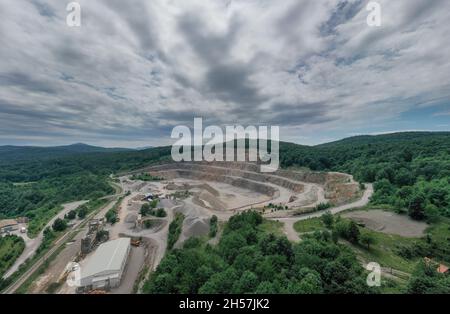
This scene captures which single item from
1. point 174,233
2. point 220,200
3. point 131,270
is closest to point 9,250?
point 131,270

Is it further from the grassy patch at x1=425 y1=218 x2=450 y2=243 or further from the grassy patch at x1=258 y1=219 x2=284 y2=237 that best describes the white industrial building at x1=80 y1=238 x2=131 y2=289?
the grassy patch at x1=425 y1=218 x2=450 y2=243

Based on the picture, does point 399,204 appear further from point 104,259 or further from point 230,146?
point 230,146

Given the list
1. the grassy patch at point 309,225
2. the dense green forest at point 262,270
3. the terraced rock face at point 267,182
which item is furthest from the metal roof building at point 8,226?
the grassy patch at point 309,225

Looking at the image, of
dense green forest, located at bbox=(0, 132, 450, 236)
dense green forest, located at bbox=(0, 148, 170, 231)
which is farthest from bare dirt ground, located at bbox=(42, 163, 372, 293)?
dense green forest, located at bbox=(0, 148, 170, 231)

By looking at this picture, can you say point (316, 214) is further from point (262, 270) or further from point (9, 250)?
point (9, 250)
